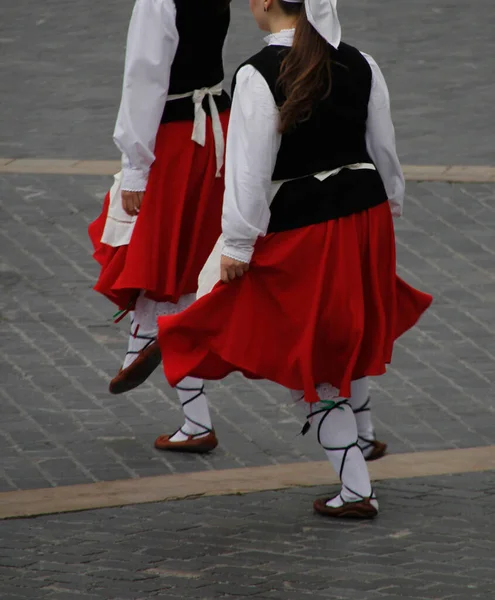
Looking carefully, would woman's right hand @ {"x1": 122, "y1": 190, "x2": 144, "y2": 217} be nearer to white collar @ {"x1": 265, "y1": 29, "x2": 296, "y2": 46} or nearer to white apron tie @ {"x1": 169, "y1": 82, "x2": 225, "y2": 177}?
white apron tie @ {"x1": 169, "y1": 82, "x2": 225, "y2": 177}

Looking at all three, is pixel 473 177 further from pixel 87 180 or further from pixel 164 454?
pixel 164 454

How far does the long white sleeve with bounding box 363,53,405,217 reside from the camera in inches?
209

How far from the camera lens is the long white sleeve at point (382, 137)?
5.30m

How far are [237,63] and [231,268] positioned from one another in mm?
7661

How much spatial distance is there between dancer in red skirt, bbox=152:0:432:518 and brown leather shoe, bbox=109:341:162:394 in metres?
0.76

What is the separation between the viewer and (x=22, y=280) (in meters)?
8.46

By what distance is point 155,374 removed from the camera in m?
7.14

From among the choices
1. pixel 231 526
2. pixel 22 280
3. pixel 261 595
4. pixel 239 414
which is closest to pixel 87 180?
pixel 22 280

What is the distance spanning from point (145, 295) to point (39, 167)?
14.0 ft

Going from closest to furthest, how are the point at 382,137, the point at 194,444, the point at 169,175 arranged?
the point at 382,137
the point at 169,175
the point at 194,444

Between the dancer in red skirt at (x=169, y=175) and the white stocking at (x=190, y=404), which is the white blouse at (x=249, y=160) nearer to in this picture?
the dancer in red skirt at (x=169, y=175)

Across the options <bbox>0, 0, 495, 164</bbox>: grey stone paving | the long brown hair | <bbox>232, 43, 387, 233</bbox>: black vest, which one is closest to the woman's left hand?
<bbox>232, 43, 387, 233</bbox>: black vest

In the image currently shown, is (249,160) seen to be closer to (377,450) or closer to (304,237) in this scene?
(304,237)

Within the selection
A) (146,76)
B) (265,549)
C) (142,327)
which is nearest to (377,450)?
(265,549)
